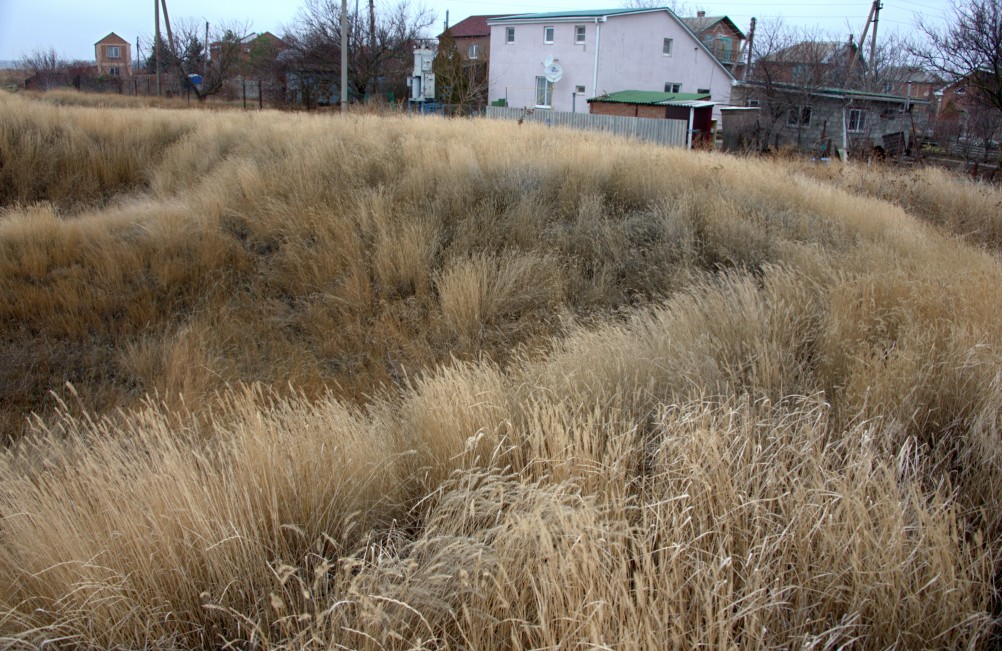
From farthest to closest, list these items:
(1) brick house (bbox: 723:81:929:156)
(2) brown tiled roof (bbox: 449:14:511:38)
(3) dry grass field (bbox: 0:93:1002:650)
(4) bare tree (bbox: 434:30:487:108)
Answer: (2) brown tiled roof (bbox: 449:14:511:38)
(4) bare tree (bbox: 434:30:487:108)
(1) brick house (bbox: 723:81:929:156)
(3) dry grass field (bbox: 0:93:1002:650)

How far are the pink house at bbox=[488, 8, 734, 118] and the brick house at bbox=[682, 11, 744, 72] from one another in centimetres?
1317

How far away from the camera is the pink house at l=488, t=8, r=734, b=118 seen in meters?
36.6

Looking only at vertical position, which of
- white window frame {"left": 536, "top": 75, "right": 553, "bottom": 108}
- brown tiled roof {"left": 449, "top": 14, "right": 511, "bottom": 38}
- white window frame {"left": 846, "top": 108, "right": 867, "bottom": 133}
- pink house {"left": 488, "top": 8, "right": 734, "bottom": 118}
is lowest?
white window frame {"left": 846, "top": 108, "right": 867, "bottom": 133}

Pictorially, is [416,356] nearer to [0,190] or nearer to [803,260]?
[803,260]

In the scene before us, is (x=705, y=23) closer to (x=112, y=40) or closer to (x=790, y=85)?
(x=790, y=85)

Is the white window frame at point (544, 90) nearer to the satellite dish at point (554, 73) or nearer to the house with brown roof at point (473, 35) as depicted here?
the satellite dish at point (554, 73)

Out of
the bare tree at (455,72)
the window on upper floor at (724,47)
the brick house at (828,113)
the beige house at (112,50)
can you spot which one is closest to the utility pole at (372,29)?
the bare tree at (455,72)

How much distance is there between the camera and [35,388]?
5.94 metres

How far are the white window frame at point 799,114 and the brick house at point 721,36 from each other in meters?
24.7

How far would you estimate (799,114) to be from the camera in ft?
97.2

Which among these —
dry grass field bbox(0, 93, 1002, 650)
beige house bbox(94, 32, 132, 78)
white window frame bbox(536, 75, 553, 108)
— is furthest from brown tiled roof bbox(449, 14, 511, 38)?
dry grass field bbox(0, 93, 1002, 650)

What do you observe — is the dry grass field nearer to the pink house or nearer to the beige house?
the pink house

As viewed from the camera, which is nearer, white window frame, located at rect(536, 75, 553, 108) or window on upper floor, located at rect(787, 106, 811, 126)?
window on upper floor, located at rect(787, 106, 811, 126)

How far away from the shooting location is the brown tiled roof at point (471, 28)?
58094 millimetres
